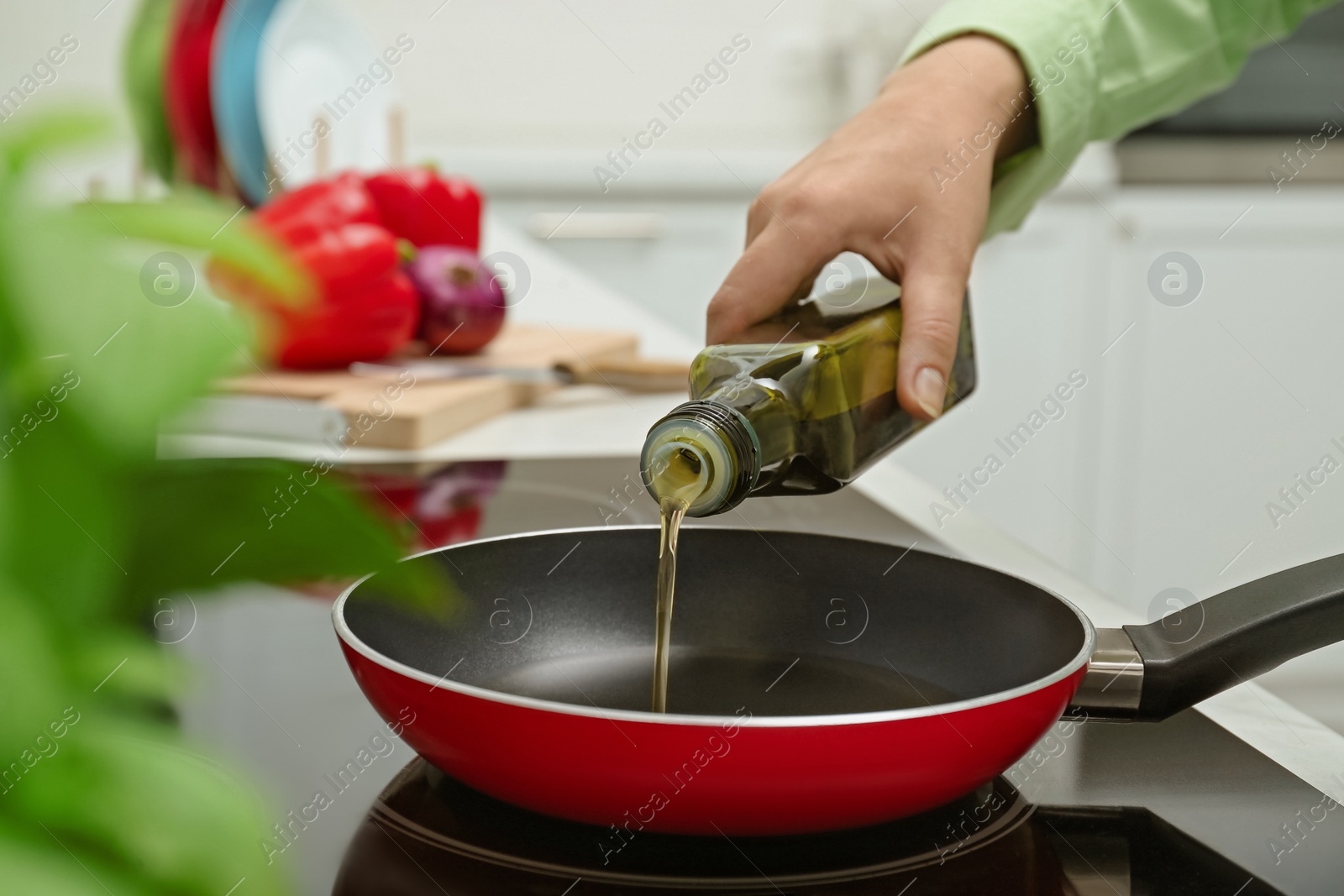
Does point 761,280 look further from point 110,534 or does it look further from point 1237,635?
point 110,534

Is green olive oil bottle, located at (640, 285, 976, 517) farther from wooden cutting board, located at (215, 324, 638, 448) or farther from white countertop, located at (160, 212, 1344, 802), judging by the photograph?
wooden cutting board, located at (215, 324, 638, 448)

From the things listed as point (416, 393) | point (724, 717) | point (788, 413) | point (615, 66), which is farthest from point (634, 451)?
point (615, 66)

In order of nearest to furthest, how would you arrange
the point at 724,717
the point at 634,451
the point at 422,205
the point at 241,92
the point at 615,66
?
the point at 724,717 → the point at 634,451 → the point at 422,205 → the point at 241,92 → the point at 615,66

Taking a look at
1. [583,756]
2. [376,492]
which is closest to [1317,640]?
[583,756]

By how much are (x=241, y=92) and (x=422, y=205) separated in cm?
30

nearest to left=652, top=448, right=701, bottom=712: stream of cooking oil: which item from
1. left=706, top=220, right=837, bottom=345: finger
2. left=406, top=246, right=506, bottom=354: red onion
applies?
left=706, top=220, right=837, bottom=345: finger

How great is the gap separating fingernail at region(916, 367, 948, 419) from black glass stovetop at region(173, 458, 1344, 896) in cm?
18

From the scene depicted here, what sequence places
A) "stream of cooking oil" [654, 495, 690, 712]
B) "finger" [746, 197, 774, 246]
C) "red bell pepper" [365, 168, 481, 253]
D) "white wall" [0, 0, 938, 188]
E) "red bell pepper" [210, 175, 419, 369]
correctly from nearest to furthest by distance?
"stream of cooking oil" [654, 495, 690, 712] → "finger" [746, 197, 774, 246] → "red bell pepper" [210, 175, 419, 369] → "red bell pepper" [365, 168, 481, 253] → "white wall" [0, 0, 938, 188]

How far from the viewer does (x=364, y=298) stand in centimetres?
114

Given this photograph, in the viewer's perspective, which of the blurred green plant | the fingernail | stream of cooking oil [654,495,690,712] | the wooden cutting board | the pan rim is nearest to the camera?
the blurred green plant

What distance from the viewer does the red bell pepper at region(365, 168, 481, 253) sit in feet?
4.65

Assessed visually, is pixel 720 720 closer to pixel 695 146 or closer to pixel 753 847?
pixel 753 847

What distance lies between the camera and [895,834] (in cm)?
37

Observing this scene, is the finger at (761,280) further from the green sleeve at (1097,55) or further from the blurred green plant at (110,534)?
the blurred green plant at (110,534)
